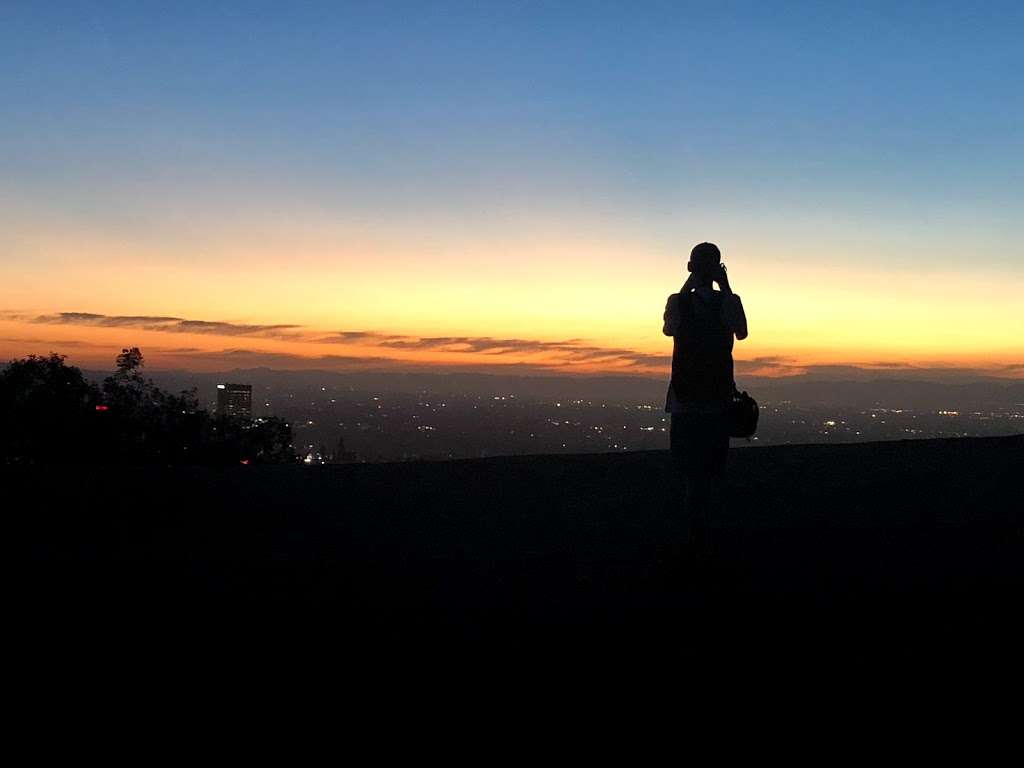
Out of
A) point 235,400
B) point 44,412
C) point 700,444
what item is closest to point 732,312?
point 700,444

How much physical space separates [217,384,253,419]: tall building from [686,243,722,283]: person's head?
29.4 metres

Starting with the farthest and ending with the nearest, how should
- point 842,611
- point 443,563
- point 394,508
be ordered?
1. point 394,508
2. point 443,563
3. point 842,611

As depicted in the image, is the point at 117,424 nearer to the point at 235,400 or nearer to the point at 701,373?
the point at 235,400

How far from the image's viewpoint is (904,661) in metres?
4.40

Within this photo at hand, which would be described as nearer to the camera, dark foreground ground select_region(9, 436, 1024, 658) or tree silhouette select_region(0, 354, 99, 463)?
dark foreground ground select_region(9, 436, 1024, 658)

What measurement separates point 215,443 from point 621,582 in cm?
2751

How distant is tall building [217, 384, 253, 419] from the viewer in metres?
34.5

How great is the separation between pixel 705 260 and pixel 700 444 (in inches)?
44.7

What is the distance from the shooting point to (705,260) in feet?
20.6

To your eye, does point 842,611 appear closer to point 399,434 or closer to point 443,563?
point 443,563

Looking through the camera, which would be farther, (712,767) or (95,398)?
(95,398)

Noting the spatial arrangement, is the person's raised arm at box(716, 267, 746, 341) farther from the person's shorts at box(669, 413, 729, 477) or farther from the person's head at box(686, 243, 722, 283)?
the person's shorts at box(669, 413, 729, 477)

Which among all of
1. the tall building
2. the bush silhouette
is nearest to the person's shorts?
the bush silhouette

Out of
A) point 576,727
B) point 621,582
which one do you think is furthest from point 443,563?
point 576,727
